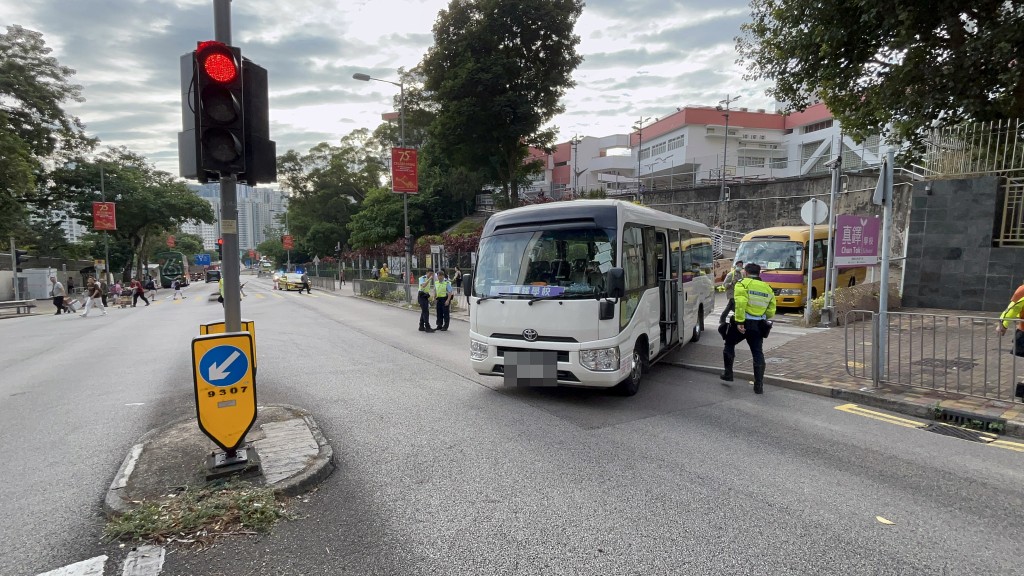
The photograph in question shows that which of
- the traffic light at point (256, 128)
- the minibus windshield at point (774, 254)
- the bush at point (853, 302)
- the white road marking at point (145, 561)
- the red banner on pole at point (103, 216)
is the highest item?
the red banner on pole at point (103, 216)

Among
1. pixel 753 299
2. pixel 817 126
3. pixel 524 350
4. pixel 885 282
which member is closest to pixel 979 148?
pixel 885 282

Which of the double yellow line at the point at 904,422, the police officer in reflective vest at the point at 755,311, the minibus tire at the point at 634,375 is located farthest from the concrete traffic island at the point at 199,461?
the double yellow line at the point at 904,422

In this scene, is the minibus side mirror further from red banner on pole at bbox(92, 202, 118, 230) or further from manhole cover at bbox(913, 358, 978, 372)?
red banner on pole at bbox(92, 202, 118, 230)

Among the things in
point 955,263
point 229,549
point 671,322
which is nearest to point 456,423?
point 229,549

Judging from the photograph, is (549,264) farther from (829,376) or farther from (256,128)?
(829,376)

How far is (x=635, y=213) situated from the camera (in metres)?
6.91

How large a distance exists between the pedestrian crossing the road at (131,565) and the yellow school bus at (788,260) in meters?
15.3

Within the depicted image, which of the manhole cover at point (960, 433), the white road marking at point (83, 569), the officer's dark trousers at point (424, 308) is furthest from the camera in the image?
the officer's dark trousers at point (424, 308)

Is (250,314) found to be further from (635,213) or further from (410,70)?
(410,70)

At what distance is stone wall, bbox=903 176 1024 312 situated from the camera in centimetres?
1144

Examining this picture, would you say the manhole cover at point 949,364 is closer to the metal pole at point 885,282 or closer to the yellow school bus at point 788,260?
the metal pole at point 885,282

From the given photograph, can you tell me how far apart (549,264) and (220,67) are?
395cm

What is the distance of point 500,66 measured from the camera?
25641 mm

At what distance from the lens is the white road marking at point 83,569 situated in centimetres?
Result: 299
